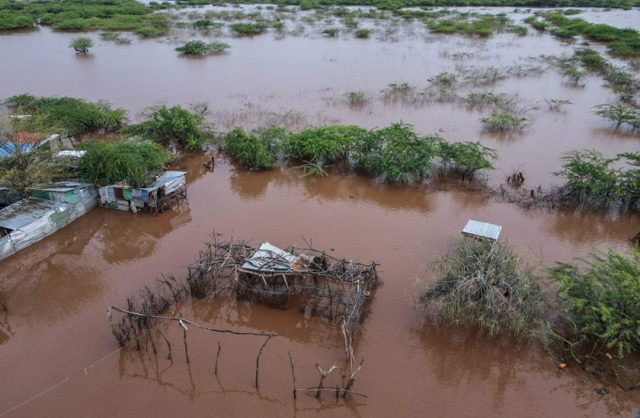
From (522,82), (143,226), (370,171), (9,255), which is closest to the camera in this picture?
(9,255)

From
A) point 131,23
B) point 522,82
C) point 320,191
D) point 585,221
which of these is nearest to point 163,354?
point 320,191

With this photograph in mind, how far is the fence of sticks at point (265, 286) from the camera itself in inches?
280

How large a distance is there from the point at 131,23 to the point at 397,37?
20856mm

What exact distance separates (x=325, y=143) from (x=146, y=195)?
197 inches

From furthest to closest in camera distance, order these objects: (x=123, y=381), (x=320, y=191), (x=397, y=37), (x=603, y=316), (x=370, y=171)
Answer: (x=397, y=37) → (x=370, y=171) → (x=320, y=191) → (x=123, y=381) → (x=603, y=316)

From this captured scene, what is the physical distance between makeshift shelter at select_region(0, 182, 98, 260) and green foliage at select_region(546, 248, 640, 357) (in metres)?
10.2

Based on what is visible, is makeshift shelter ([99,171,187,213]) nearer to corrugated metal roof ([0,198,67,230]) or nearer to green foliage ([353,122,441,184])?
corrugated metal roof ([0,198,67,230])

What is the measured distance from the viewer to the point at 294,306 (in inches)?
303


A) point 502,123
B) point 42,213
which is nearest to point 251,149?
point 42,213

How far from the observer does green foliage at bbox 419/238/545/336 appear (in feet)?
21.7

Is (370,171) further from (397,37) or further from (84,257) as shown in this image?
(397,37)

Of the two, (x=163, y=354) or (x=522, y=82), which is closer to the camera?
(x=163, y=354)

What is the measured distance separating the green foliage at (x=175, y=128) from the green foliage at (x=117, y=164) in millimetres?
2488

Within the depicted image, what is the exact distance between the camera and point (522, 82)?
20188 millimetres
